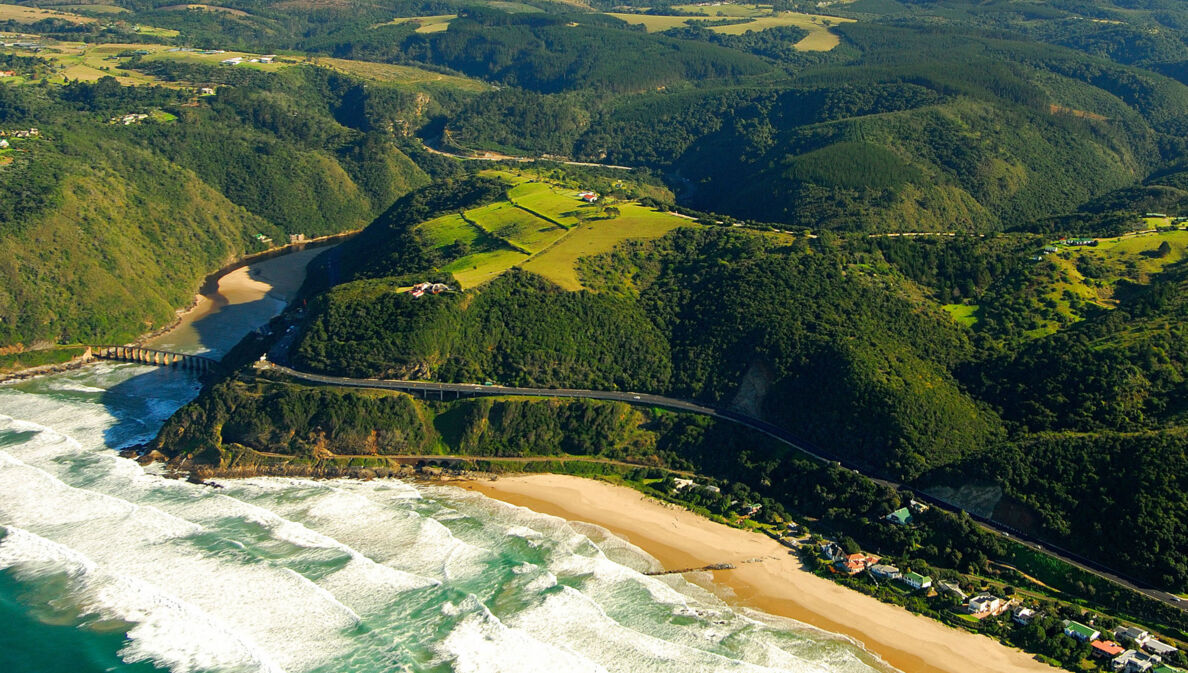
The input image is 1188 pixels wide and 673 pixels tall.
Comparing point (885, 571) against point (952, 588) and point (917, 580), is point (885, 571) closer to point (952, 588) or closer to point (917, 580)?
point (917, 580)

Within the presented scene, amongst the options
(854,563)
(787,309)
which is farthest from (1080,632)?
(787,309)

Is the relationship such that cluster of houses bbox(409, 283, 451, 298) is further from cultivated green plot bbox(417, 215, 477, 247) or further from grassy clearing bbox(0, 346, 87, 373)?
grassy clearing bbox(0, 346, 87, 373)

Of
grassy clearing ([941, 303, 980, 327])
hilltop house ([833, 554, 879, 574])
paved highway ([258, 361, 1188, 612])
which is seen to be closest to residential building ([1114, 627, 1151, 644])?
hilltop house ([833, 554, 879, 574])

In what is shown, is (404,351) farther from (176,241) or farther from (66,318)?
(176,241)

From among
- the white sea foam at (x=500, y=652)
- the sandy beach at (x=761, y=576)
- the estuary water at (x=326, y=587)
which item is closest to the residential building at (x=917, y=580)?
the sandy beach at (x=761, y=576)

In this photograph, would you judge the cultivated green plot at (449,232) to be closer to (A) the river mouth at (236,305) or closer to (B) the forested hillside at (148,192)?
(A) the river mouth at (236,305)
